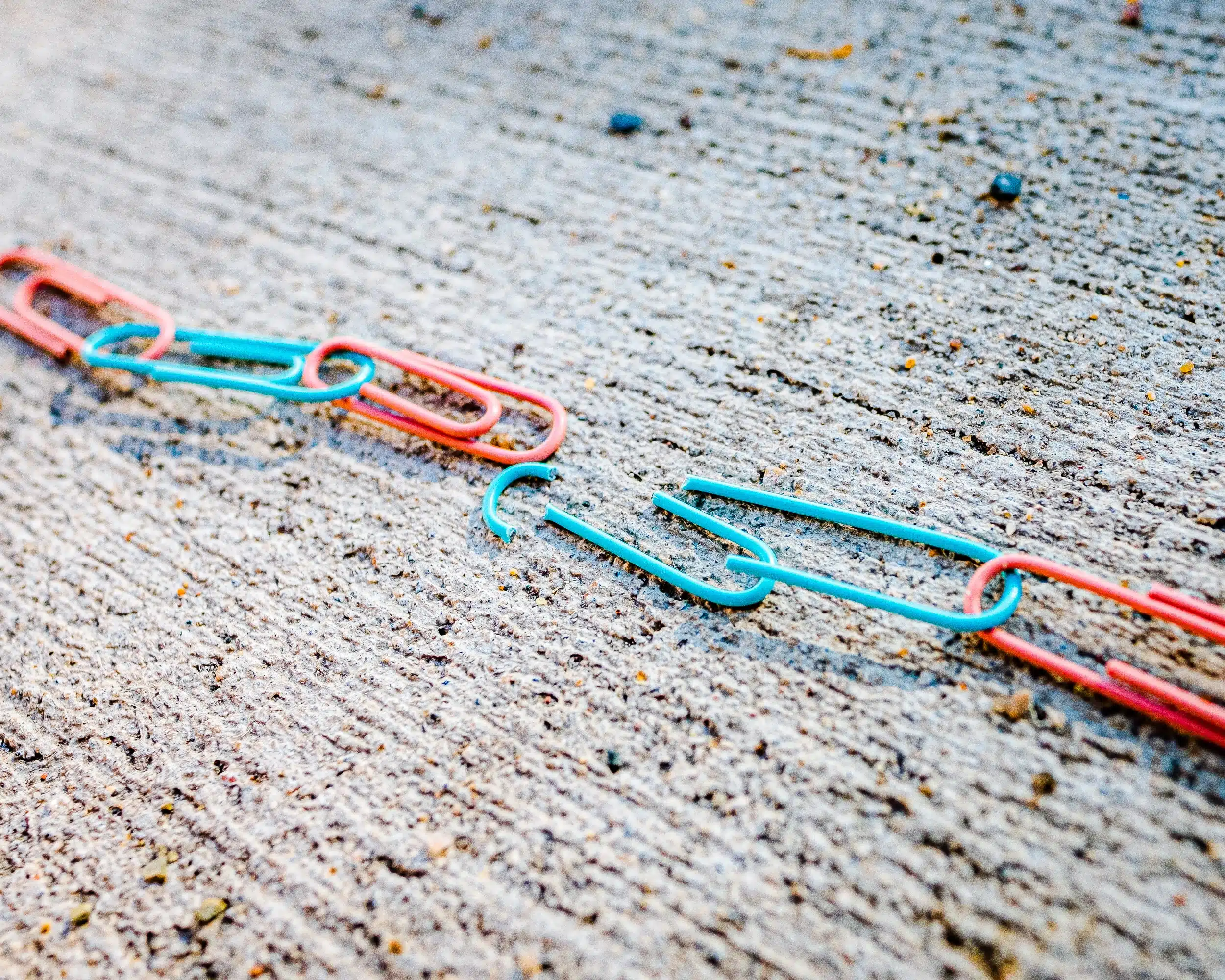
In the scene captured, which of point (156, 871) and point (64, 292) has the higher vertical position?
point (64, 292)

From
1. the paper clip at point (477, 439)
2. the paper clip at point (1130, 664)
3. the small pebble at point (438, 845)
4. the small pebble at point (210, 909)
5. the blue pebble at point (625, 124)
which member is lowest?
the small pebble at point (210, 909)

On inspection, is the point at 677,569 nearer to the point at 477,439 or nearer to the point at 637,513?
the point at 637,513

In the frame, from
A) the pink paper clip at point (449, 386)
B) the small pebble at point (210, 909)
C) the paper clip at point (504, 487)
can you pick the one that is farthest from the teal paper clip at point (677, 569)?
the small pebble at point (210, 909)

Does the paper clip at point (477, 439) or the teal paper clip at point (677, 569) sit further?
the paper clip at point (477, 439)

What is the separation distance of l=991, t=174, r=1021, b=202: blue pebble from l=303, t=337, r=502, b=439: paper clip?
1.75 metres

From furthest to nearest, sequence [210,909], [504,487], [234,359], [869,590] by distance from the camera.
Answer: [234,359], [504,487], [869,590], [210,909]

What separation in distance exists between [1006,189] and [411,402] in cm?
203

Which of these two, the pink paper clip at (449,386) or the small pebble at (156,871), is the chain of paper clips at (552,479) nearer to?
the pink paper clip at (449,386)

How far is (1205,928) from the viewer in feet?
5.01

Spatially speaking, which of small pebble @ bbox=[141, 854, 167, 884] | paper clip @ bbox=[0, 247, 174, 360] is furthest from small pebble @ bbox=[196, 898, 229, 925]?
paper clip @ bbox=[0, 247, 174, 360]

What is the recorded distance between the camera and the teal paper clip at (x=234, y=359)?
2.42 meters

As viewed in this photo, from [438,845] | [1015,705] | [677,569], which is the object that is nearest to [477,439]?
[677,569]

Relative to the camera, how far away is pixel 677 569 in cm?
211

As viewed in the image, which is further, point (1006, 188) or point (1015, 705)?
point (1006, 188)
